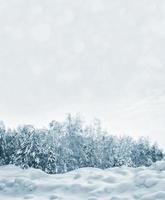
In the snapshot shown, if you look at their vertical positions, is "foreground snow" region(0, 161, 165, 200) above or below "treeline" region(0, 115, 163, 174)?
below

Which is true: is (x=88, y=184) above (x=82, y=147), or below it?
below

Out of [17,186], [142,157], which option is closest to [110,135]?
[142,157]

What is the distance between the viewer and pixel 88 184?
22.2m

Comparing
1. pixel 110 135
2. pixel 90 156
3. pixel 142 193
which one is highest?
pixel 110 135

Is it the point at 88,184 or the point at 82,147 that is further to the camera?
the point at 82,147

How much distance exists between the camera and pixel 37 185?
22984 millimetres

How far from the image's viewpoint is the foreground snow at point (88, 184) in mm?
20125

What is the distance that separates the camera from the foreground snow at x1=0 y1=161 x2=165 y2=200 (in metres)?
20.1

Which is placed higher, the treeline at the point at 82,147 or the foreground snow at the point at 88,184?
the treeline at the point at 82,147

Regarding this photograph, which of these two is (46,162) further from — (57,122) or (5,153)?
(57,122)

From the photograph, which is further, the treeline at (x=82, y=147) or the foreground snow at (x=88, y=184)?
the treeline at (x=82, y=147)

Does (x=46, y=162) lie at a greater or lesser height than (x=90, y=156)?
lesser

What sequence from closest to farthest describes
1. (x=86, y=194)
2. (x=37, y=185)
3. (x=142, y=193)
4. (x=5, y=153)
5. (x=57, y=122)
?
(x=142, y=193) → (x=86, y=194) → (x=37, y=185) → (x=5, y=153) → (x=57, y=122)

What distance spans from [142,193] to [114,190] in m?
1.74
